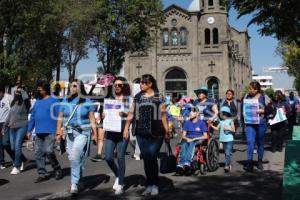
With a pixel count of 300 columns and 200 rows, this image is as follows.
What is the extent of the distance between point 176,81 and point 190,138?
56.1 metres

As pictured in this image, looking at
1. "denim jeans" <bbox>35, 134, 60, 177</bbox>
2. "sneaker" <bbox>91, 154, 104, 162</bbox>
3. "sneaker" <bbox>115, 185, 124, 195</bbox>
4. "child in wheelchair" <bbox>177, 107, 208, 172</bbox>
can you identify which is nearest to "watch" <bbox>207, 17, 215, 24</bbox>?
"sneaker" <bbox>91, 154, 104, 162</bbox>

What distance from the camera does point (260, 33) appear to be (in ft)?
39.6

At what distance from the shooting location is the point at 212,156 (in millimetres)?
10414

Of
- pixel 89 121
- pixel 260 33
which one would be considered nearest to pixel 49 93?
pixel 89 121

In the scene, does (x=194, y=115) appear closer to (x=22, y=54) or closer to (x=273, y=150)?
(x=273, y=150)

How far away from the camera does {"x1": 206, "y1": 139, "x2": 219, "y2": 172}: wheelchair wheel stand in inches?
401

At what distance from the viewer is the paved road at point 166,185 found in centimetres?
786

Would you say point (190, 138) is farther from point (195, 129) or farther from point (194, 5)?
point (194, 5)

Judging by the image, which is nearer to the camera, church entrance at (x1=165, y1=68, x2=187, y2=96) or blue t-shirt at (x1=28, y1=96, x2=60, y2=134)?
blue t-shirt at (x1=28, y1=96, x2=60, y2=134)

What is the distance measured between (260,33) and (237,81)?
6449 cm

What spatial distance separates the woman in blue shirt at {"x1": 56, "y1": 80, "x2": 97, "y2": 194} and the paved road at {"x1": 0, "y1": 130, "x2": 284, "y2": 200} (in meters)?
0.46

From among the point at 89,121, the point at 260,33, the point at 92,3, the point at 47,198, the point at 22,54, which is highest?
the point at 92,3

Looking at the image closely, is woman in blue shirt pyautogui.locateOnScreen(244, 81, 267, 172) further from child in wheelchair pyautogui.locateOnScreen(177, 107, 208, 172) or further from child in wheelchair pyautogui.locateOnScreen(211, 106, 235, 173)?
child in wheelchair pyautogui.locateOnScreen(177, 107, 208, 172)

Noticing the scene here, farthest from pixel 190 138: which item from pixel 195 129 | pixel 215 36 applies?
pixel 215 36
